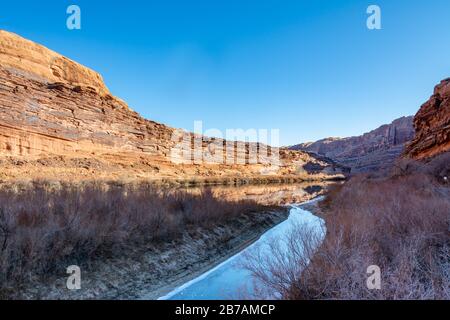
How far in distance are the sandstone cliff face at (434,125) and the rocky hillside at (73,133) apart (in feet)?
91.5

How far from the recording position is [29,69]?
3553 cm

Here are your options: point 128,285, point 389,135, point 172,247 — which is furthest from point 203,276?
point 389,135

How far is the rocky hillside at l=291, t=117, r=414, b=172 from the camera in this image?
280 ft

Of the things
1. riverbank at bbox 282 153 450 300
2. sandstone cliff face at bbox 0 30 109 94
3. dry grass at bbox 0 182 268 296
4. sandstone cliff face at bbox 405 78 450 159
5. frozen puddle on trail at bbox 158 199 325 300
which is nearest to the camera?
riverbank at bbox 282 153 450 300

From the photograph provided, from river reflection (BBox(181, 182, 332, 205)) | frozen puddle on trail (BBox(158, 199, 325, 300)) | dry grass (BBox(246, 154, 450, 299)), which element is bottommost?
frozen puddle on trail (BBox(158, 199, 325, 300))

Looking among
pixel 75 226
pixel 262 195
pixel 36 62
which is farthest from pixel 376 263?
pixel 36 62

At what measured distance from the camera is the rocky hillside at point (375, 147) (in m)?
85.4

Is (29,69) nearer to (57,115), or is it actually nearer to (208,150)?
(57,115)

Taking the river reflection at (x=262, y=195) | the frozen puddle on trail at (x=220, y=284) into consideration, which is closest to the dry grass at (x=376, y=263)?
the frozen puddle on trail at (x=220, y=284)

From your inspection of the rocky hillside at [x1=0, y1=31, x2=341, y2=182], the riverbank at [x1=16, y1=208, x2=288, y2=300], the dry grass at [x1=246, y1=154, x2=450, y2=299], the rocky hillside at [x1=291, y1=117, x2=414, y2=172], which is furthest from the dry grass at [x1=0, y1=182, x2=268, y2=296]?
the rocky hillside at [x1=291, y1=117, x2=414, y2=172]

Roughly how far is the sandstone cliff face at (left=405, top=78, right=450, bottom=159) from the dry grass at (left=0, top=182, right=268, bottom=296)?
90.9ft

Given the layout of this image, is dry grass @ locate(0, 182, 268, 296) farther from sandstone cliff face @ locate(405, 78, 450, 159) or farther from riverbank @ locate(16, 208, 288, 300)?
sandstone cliff face @ locate(405, 78, 450, 159)

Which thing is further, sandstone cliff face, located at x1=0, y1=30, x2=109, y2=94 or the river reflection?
sandstone cliff face, located at x1=0, y1=30, x2=109, y2=94

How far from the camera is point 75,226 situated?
6621mm
